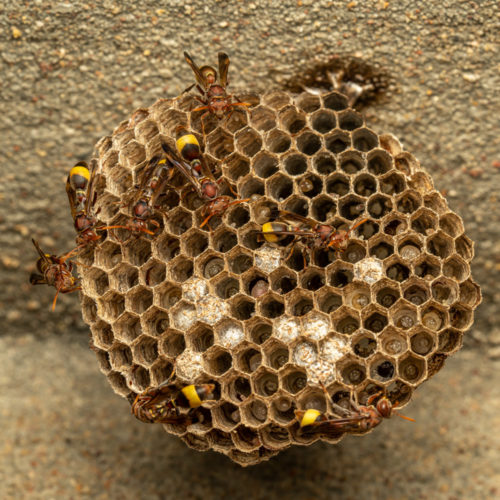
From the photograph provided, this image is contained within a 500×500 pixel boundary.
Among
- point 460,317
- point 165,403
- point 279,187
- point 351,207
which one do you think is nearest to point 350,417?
point 460,317

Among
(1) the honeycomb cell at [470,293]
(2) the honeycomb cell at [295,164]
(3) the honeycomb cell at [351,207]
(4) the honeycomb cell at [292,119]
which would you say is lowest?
(1) the honeycomb cell at [470,293]

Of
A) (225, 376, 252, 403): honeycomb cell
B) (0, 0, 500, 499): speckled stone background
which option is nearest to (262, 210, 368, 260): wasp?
(225, 376, 252, 403): honeycomb cell

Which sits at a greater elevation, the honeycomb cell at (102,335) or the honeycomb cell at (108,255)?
the honeycomb cell at (108,255)

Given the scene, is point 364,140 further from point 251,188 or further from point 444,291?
point 444,291

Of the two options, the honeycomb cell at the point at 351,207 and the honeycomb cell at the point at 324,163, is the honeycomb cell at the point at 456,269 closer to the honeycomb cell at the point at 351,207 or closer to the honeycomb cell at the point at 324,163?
the honeycomb cell at the point at 351,207

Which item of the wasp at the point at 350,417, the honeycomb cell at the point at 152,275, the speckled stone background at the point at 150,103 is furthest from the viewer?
the speckled stone background at the point at 150,103

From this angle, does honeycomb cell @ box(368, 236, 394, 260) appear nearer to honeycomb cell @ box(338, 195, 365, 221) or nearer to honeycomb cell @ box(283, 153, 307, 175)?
honeycomb cell @ box(338, 195, 365, 221)

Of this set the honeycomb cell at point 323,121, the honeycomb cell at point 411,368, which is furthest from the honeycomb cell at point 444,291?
the honeycomb cell at point 323,121

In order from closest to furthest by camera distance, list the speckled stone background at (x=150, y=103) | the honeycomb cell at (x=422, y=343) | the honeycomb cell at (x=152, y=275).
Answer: the honeycomb cell at (x=422, y=343)
the honeycomb cell at (x=152, y=275)
the speckled stone background at (x=150, y=103)
